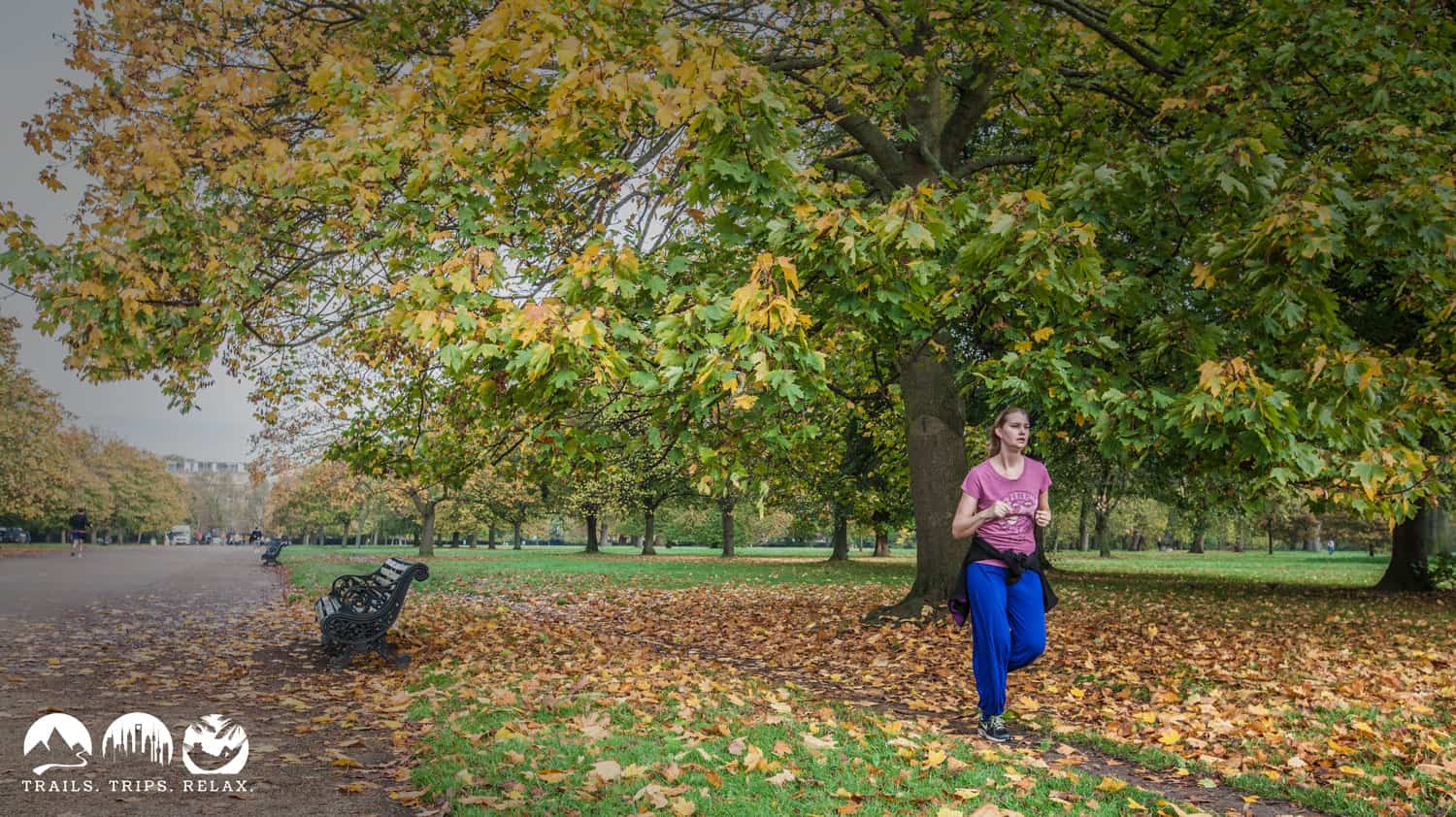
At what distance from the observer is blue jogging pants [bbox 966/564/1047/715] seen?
5.58 m

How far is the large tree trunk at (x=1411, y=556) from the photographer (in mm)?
18344

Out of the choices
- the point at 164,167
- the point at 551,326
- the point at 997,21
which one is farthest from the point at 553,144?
the point at 997,21

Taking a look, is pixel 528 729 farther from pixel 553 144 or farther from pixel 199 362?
pixel 199 362

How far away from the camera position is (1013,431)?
548cm

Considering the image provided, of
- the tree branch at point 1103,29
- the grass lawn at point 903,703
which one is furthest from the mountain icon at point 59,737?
the tree branch at point 1103,29

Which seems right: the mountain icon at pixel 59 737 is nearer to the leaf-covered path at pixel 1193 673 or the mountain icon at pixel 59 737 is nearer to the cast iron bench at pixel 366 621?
the cast iron bench at pixel 366 621

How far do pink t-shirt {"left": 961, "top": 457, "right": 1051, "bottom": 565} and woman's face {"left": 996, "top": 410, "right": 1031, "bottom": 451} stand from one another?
164 millimetres

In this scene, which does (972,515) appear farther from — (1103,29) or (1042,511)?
(1103,29)

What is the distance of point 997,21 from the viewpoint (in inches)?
366

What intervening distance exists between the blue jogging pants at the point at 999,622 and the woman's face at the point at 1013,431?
0.79m

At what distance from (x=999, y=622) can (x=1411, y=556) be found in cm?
1845

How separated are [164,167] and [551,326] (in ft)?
12.4

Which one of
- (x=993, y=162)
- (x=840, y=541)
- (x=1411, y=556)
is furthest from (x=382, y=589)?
(x=840, y=541)

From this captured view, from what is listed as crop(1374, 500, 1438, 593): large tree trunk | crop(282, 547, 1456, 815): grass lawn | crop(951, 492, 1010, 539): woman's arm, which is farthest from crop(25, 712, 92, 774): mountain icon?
crop(1374, 500, 1438, 593): large tree trunk
